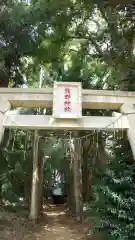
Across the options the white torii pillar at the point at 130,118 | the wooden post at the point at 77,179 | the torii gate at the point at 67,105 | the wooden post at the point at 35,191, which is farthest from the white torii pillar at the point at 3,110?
the wooden post at the point at 77,179

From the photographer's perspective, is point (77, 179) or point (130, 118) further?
point (77, 179)

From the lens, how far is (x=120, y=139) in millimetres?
7121

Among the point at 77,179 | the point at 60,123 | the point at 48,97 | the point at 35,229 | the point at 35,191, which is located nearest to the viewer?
the point at 60,123

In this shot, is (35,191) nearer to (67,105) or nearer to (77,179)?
(77,179)

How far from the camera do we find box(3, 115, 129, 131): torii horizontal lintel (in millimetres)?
5516

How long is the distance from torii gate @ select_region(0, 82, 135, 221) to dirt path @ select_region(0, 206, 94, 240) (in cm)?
352

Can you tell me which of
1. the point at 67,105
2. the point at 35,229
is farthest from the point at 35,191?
the point at 67,105

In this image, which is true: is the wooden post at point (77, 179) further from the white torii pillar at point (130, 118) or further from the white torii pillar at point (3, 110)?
the white torii pillar at point (3, 110)

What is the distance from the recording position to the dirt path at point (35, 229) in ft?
26.4

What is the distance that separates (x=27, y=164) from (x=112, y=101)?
5.34 m

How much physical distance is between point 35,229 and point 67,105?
470 centimetres

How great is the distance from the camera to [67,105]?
222 inches

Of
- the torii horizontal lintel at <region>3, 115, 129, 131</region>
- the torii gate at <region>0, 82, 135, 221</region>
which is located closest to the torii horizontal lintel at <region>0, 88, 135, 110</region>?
the torii gate at <region>0, 82, 135, 221</region>

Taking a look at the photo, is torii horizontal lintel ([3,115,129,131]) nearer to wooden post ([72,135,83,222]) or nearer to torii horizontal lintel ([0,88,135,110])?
torii horizontal lintel ([0,88,135,110])
